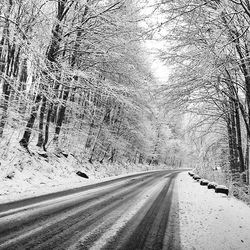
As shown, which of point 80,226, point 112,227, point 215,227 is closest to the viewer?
point 80,226

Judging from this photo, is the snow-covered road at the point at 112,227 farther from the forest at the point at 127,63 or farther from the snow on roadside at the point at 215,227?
the forest at the point at 127,63

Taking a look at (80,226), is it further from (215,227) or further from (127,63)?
(127,63)

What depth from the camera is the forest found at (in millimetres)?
4224

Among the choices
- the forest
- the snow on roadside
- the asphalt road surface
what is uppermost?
the forest

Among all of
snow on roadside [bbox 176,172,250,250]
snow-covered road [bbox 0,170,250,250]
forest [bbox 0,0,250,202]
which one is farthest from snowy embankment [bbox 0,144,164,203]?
snow on roadside [bbox 176,172,250,250]

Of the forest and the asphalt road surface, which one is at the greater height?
the forest

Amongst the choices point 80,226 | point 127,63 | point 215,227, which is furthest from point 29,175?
point 127,63

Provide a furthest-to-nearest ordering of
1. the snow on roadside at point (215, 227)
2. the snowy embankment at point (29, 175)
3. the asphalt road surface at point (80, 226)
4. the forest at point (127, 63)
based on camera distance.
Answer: the snowy embankment at point (29, 175)
the forest at point (127, 63)
the snow on roadside at point (215, 227)
the asphalt road surface at point (80, 226)

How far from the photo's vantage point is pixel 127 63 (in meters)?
12.4

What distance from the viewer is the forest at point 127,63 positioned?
13.9 ft

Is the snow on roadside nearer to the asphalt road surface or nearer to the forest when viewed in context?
the asphalt road surface

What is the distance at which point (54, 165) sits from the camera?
10.4 meters

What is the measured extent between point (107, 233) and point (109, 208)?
1.67 metres


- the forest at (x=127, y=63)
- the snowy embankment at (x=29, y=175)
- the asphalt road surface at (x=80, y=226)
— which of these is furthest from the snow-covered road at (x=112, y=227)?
the forest at (x=127, y=63)
